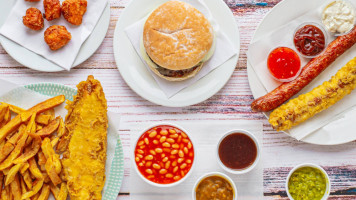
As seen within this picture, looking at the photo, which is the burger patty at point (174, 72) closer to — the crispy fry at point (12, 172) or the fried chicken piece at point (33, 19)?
the fried chicken piece at point (33, 19)

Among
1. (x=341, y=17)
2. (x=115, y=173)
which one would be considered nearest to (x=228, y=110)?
(x=115, y=173)

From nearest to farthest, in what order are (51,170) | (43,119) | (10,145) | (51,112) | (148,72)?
(51,170) < (10,145) < (43,119) < (51,112) < (148,72)

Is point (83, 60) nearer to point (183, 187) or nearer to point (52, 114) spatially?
point (52, 114)

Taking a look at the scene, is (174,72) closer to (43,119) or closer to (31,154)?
(43,119)

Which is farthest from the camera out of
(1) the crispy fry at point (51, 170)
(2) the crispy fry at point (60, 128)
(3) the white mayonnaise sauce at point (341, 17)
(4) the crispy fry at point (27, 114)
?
(3) the white mayonnaise sauce at point (341, 17)

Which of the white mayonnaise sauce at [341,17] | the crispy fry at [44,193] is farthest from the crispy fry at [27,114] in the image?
the white mayonnaise sauce at [341,17]

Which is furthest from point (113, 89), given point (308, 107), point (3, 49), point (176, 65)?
point (308, 107)
